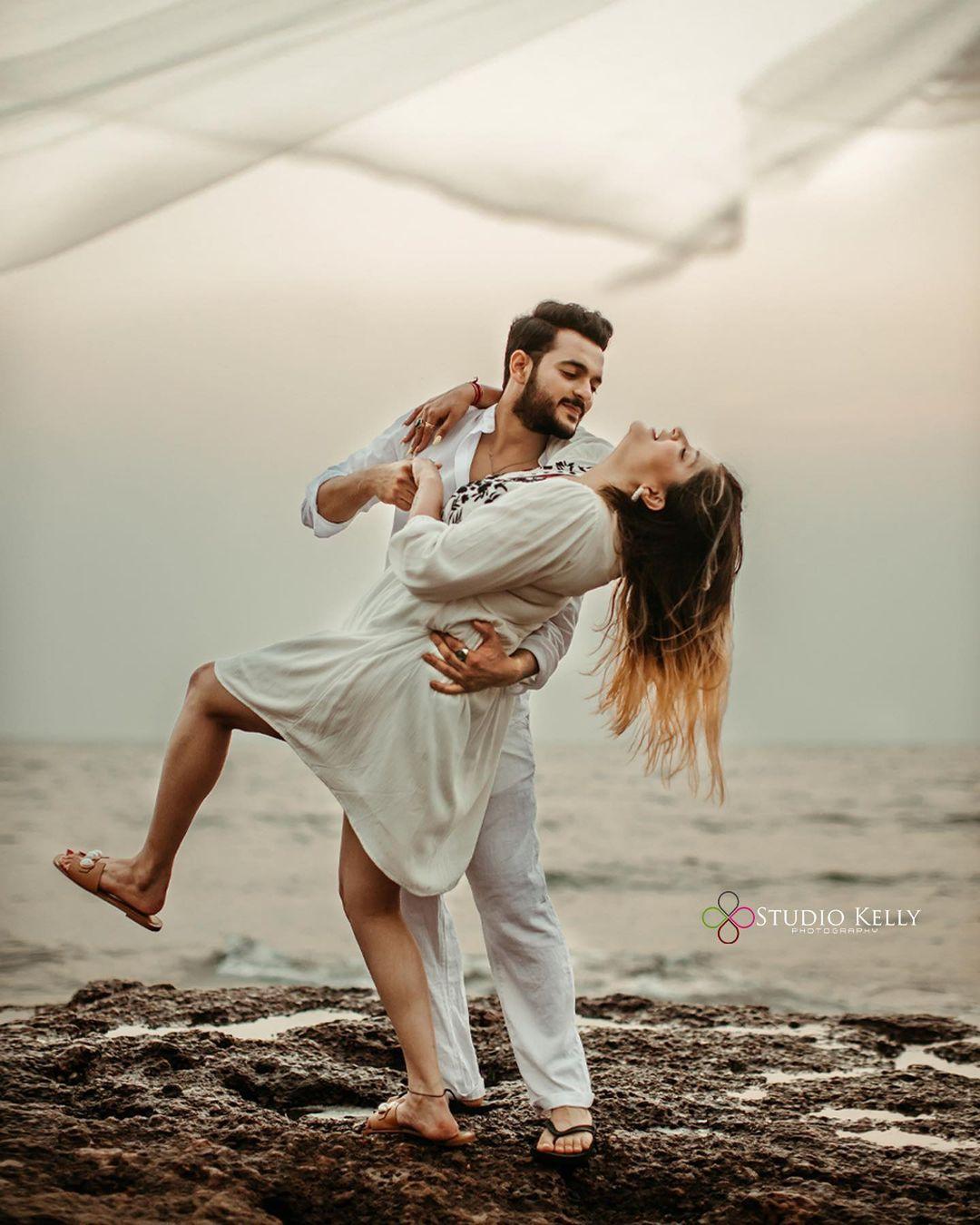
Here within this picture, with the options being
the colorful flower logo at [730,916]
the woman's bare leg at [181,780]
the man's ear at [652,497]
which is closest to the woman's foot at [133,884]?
the woman's bare leg at [181,780]

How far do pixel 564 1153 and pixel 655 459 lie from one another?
A: 1052 millimetres

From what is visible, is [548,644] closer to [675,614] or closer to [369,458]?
[675,614]

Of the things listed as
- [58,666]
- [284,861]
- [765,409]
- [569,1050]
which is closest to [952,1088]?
[569,1050]

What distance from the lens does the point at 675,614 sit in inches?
86.0

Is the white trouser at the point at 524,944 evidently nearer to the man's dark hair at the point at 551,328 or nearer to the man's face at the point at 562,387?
the man's face at the point at 562,387

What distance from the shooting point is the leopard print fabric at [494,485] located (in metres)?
2.13

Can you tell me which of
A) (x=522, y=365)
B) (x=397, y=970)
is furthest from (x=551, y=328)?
(x=397, y=970)

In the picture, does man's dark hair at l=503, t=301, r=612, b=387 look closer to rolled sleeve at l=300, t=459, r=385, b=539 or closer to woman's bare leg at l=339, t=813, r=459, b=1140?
rolled sleeve at l=300, t=459, r=385, b=539

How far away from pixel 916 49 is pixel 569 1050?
10.6 feet

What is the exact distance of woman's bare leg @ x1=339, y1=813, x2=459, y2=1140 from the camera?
212 cm

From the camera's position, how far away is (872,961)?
5.64m

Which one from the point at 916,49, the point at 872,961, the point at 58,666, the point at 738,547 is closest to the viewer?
the point at 738,547

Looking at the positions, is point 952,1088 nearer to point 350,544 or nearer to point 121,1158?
point 121,1158

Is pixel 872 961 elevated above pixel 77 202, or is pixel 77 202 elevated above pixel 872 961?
pixel 77 202
